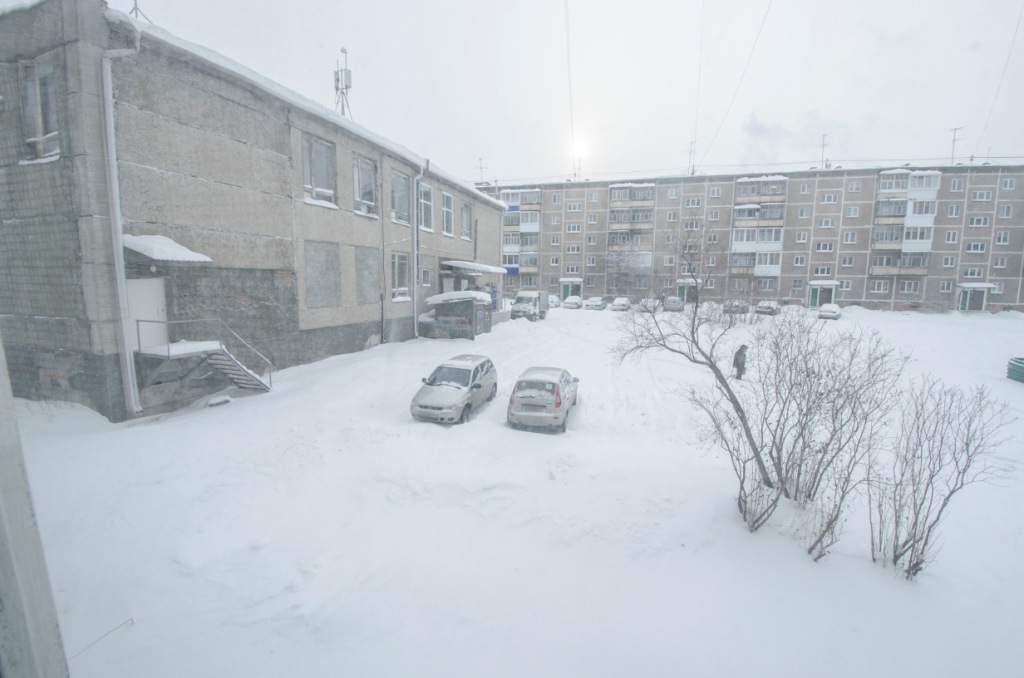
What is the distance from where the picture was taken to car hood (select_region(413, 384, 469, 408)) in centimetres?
1034

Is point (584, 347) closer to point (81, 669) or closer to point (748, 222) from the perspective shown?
point (81, 669)

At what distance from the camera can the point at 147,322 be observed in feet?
32.1

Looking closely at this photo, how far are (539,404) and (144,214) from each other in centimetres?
940

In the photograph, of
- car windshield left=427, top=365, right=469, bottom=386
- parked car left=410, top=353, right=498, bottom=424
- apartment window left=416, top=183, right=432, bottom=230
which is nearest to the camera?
parked car left=410, top=353, right=498, bottom=424

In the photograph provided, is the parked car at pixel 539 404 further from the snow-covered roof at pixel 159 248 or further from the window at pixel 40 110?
the window at pixel 40 110

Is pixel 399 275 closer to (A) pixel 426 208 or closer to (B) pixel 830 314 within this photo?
(A) pixel 426 208

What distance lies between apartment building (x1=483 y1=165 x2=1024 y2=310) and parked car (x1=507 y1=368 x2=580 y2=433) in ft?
106

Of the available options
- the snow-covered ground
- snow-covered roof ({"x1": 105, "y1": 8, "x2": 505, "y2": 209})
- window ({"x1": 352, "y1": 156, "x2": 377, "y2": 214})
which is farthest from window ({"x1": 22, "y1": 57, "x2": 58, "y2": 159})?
window ({"x1": 352, "y1": 156, "x2": 377, "y2": 214})

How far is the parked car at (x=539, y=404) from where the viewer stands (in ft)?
34.0

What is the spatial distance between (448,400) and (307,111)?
33.0 ft

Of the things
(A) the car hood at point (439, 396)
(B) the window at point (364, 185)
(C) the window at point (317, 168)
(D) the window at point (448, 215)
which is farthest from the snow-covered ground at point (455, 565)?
(D) the window at point (448, 215)

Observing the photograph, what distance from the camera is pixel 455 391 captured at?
35.2ft

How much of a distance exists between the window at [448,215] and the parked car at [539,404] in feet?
47.7

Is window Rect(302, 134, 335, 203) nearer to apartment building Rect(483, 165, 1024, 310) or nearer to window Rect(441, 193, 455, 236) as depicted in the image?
window Rect(441, 193, 455, 236)
